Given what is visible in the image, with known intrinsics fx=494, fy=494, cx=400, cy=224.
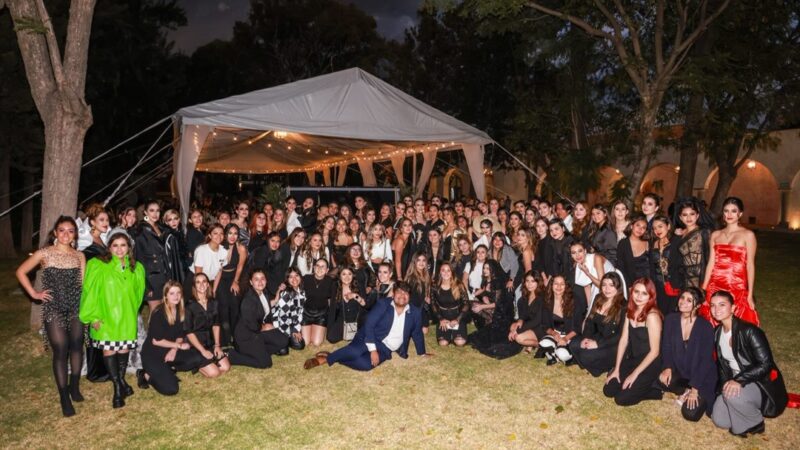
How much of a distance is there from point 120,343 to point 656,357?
14.5 feet

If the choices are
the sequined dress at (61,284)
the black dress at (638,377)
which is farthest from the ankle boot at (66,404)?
the black dress at (638,377)

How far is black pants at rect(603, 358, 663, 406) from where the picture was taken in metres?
4.04

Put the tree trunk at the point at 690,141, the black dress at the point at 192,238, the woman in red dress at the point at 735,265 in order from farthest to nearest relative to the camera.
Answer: the tree trunk at the point at 690,141 → the black dress at the point at 192,238 → the woman in red dress at the point at 735,265

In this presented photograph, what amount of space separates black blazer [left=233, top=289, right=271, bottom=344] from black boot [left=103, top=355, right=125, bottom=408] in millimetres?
1189

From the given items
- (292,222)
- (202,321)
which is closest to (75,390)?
(202,321)

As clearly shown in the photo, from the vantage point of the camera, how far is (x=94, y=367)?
4.49 metres

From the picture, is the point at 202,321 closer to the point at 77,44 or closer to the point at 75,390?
the point at 75,390

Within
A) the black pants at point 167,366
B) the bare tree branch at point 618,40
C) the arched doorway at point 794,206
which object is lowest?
the black pants at point 167,366

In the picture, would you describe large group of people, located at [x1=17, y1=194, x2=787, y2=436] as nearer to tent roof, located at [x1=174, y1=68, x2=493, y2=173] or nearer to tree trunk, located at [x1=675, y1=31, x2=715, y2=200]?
tent roof, located at [x1=174, y1=68, x2=493, y2=173]

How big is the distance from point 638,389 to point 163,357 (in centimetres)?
415

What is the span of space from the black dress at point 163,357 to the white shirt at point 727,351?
4342 millimetres

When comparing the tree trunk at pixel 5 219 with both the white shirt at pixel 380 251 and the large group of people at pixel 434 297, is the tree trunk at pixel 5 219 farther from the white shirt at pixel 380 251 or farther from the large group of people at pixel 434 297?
the white shirt at pixel 380 251

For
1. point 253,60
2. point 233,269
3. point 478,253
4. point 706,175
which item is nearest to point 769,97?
point 706,175

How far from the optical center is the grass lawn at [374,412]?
3.49 m
